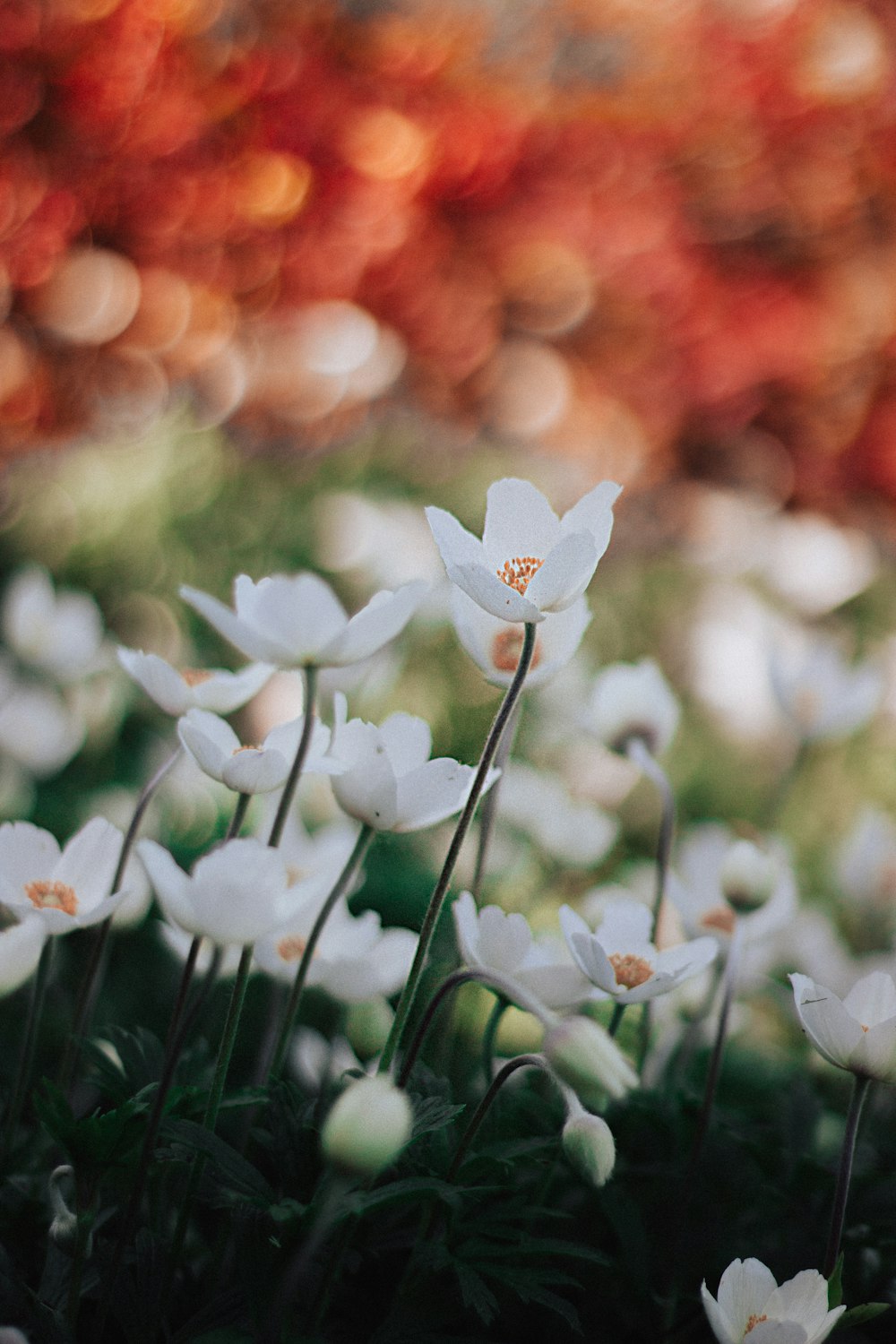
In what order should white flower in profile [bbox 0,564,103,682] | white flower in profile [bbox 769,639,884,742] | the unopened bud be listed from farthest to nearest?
white flower in profile [bbox 0,564,103,682] → white flower in profile [bbox 769,639,884,742] → the unopened bud

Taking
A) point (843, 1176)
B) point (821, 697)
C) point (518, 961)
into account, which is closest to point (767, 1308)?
point (843, 1176)

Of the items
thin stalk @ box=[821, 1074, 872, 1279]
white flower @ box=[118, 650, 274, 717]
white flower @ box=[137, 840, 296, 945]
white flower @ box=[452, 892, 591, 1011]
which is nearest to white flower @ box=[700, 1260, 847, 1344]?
thin stalk @ box=[821, 1074, 872, 1279]

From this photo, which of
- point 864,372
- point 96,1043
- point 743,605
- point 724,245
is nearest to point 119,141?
point 724,245

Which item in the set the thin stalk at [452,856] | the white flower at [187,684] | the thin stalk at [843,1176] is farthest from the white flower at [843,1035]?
the white flower at [187,684]

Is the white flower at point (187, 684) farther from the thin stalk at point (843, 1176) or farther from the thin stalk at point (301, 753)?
the thin stalk at point (843, 1176)

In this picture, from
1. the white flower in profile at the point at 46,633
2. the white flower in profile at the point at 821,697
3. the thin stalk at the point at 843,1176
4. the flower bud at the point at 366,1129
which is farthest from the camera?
the white flower in profile at the point at 46,633

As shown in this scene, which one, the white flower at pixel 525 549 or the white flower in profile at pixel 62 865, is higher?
the white flower at pixel 525 549

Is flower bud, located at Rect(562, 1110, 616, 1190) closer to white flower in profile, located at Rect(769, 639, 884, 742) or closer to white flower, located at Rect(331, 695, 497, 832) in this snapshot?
white flower, located at Rect(331, 695, 497, 832)
